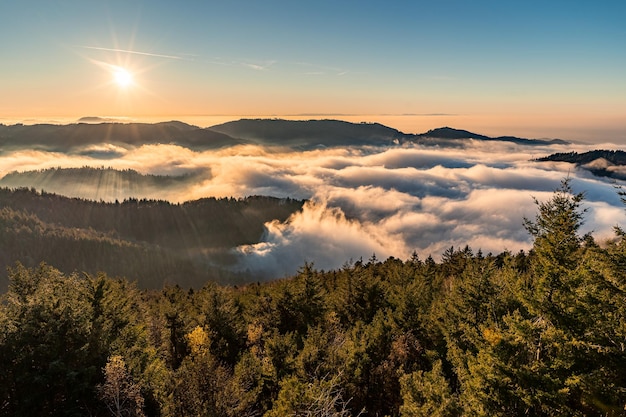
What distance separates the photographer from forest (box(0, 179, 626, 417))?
16.0 metres

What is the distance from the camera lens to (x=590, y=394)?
15.0m

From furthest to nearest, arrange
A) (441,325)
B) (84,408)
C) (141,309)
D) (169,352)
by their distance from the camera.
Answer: (141,309)
(169,352)
(441,325)
(84,408)

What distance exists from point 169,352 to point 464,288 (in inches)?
1353

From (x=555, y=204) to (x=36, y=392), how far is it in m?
33.4

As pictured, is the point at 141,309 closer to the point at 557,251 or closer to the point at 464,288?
the point at 464,288

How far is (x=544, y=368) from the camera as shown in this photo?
16312 mm

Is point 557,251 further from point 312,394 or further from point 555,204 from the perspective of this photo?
point 312,394

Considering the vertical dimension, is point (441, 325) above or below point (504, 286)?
below

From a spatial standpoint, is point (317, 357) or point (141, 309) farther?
point (141, 309)

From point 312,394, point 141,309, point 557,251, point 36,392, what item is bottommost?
point 141,309

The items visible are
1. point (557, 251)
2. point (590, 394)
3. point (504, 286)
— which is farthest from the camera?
point (504, 286)

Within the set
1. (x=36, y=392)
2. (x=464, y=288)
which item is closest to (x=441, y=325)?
(x=464, y=288)

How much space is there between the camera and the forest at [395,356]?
1602cm

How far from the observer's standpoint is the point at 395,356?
112 feet
